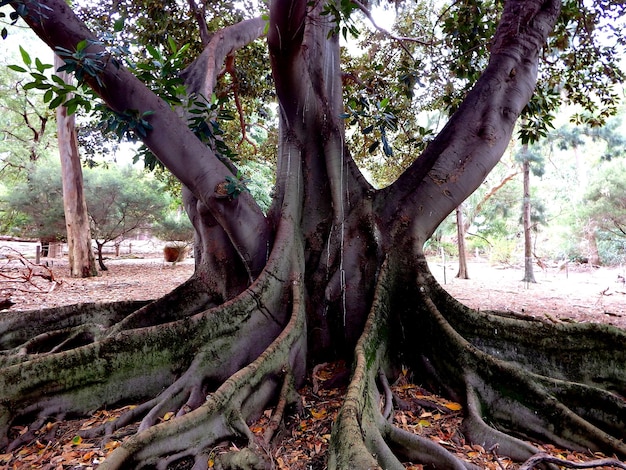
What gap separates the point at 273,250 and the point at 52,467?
2.07 m

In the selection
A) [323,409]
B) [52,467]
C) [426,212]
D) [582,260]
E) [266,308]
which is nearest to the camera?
[52,467]

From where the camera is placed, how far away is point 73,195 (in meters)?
10.3

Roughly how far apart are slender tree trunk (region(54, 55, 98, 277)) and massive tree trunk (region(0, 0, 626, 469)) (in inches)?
287

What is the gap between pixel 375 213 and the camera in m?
3.73

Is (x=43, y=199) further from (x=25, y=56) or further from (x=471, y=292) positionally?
(x=471, y=292)

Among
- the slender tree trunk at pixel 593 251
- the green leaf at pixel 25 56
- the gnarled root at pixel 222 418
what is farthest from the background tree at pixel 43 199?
the slender tree trunk at pixel 593 251

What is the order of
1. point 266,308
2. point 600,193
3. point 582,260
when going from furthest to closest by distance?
point 582,260 → point 600,193 → point 266,308

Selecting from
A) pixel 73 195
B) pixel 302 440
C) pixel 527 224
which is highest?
pixel 73 195

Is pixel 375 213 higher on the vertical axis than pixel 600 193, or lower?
lower

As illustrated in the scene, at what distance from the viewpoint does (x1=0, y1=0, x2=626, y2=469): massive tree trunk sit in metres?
2.36

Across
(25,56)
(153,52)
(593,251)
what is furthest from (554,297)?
(593,251)

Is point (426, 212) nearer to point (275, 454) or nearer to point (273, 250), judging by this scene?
point (273, 250)

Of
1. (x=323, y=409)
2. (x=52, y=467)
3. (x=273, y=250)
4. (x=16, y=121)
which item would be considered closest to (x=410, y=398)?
(x=323, y=409)

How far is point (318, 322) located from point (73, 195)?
9.60 meters
